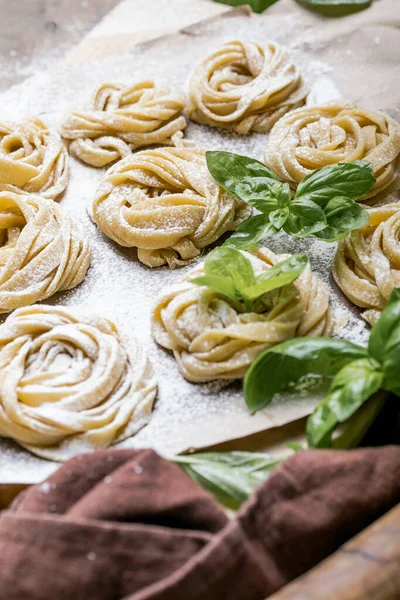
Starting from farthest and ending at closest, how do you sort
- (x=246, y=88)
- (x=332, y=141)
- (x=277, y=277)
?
(x=246, y=88), (x=332, y=141), (x=277, y=277)

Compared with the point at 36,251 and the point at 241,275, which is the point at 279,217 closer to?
the point at 241,275

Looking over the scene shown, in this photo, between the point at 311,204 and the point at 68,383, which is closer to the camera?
the point at 68,383

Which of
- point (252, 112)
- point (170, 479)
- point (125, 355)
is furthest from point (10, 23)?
point (170, 479)

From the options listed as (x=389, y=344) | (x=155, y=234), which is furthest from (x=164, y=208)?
(x=389, y=344)

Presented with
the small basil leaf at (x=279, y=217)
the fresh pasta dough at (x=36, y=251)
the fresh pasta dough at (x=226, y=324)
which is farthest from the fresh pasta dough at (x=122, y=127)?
the fresh pasta dough at (x=226, y=324)

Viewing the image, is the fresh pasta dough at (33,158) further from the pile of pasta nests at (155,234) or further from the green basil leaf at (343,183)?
the green basil leaf at (343,183)
